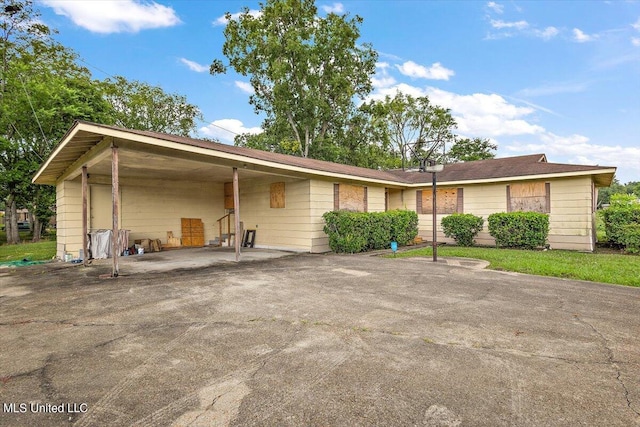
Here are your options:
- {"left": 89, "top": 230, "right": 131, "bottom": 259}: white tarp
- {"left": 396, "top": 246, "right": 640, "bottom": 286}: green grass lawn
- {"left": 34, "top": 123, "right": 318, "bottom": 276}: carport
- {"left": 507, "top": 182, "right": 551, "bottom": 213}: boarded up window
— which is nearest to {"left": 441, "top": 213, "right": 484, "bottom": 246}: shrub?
Answer: {"left": 507, "top": 182, "right": 551, "bottom": 213}: boarded up window

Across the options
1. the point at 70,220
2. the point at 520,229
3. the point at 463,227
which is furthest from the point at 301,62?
the point at 520,229

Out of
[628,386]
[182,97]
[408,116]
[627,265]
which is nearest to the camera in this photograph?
[628,386]

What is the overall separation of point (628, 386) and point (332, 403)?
2062mm

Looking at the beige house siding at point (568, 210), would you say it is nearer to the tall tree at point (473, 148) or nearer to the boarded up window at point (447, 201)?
the boarded up window at point (447, 201)

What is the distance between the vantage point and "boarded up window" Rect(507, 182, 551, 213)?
11086mm

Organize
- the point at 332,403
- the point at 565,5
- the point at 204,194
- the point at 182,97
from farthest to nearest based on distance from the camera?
1. the point at 182,97
2. the point at 204,194
3. the point at 565,5
4. the point at 332,403

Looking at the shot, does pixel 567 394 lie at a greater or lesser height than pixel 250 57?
lesser

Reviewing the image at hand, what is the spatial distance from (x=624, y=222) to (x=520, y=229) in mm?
2727

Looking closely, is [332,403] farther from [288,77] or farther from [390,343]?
[288,77]

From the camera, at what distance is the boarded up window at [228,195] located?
1331cm

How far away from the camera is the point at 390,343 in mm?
2965

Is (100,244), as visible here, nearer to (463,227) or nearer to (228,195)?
(228,195)

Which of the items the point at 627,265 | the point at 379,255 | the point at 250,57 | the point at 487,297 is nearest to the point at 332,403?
the point at 487,297
